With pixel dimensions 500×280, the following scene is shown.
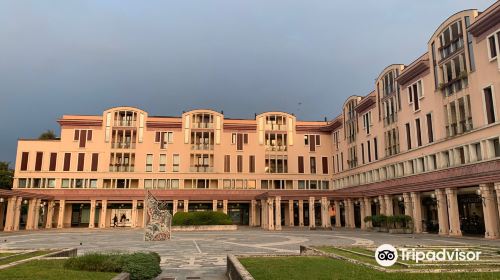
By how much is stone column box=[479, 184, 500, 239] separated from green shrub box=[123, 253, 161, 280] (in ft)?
94.0

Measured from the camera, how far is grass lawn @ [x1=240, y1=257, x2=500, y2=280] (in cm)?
971

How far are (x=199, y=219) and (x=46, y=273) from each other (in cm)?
3892

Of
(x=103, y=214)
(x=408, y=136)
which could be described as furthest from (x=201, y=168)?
(x=408, y=136)

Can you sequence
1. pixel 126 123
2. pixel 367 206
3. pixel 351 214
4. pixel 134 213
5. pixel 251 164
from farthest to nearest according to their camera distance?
pixel 251 164
pixel 126 123
pixel 134 213
pixel 351 214
pixel 367 206

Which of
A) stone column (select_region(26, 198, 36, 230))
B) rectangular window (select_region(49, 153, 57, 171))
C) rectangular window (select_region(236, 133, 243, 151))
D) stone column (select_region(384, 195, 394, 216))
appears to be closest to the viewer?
stone column (select_region(384, 195, 394, 216))

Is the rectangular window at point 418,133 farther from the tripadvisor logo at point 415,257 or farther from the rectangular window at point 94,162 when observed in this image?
the rectangular window at point 94,162

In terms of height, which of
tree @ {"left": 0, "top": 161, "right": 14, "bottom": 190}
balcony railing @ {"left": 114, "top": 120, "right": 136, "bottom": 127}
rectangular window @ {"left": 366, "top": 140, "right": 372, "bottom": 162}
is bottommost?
tree @ {"left": 0, "top": 161, "right": 14, "bottom": 190}

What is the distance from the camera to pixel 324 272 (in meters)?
10.6

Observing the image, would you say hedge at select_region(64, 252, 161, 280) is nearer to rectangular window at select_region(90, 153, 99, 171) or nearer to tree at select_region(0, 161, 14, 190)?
rectangular window at select_region(90, 153, 99, 171)

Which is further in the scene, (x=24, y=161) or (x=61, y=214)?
(x=24, y=161)

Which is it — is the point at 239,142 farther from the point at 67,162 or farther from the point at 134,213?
the point at 67,162

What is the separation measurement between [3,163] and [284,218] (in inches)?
2079

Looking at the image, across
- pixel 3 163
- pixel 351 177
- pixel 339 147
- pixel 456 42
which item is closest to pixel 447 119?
pixel 456 42

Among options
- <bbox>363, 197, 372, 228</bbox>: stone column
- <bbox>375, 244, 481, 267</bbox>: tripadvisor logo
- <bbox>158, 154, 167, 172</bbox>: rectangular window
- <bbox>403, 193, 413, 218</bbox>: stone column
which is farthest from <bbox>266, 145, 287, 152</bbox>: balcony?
<bbox>375, 244, 481, 267</bbox>: tripadvisor logo
